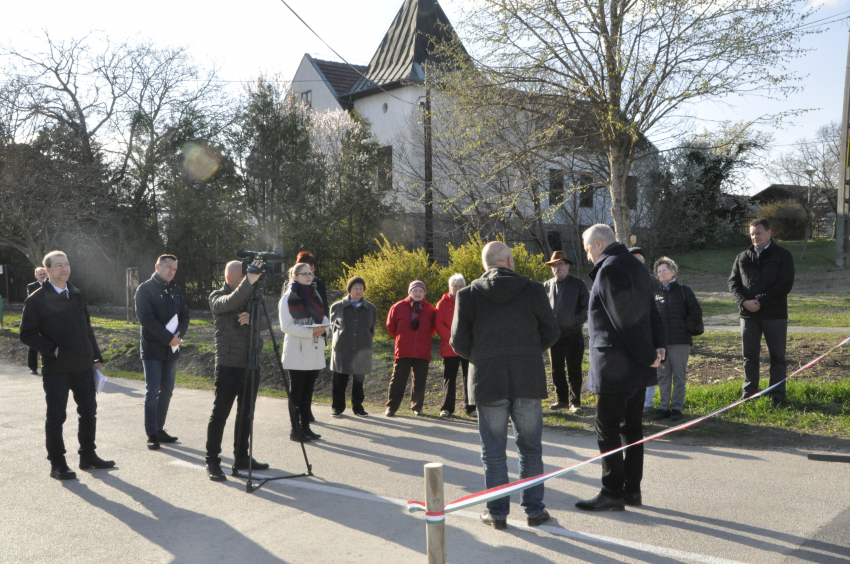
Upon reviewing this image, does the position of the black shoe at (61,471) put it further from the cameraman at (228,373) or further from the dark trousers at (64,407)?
the cameraman at (228,373)

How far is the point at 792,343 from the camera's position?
10812 millimetres

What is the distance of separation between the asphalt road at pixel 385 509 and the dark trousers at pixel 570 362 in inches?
42.3

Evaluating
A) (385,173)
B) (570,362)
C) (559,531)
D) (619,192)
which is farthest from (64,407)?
(385,173)

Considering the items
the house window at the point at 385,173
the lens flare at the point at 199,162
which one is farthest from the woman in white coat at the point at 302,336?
the lens flare at the point at 199,162

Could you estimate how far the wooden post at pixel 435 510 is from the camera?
10.6 feet

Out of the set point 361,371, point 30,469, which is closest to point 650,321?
point 361,371

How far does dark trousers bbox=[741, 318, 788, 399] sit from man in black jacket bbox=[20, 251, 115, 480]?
6.87 meters

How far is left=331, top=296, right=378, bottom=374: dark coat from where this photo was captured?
884 cm

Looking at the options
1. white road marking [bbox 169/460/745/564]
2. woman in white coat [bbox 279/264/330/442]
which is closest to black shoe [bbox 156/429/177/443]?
woman in white coat [bbox 279/264/330/442]

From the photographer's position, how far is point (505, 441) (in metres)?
4.88

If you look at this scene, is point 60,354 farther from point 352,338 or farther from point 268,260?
point 352,338

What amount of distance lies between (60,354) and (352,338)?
11.4ft

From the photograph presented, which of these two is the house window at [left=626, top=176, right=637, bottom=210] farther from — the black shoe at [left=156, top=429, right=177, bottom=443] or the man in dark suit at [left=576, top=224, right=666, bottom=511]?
the man in dark suit at [left=576, top=224, right=666, bottom=511]

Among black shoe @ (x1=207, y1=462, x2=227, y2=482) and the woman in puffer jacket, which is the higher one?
the woman in puffer jacket
